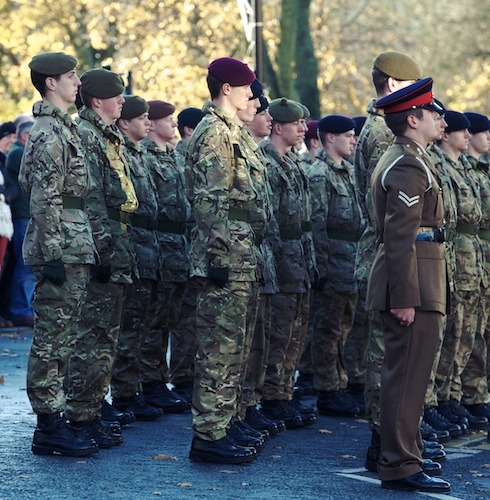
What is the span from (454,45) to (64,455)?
128ft

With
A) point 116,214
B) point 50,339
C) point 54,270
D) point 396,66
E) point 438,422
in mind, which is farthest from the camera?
point 438,422

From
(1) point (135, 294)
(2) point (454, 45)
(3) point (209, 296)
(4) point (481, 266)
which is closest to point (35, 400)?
(3) point (209, 296)

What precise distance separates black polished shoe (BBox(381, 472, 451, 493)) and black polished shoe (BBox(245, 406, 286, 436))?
2.12 metres

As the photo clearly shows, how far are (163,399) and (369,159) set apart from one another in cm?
285

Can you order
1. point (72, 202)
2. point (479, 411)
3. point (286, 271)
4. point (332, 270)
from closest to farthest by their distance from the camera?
point (72, 202) < point (286, 271) < point (479, 411) < point (332, 270)

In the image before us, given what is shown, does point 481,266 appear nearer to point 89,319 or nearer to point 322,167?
point 322,167

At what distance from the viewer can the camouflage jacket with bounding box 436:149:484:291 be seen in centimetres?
1077

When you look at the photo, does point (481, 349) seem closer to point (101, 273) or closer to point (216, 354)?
point (216, 354)

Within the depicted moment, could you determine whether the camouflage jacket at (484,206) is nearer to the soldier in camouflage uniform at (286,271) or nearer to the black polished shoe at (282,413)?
the soldier in camouflage uniform at (286,271)

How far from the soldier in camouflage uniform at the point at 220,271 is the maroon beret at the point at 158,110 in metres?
2.68

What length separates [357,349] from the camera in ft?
40.8

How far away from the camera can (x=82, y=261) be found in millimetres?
8945

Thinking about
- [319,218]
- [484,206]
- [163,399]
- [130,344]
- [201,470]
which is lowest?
[201,470]

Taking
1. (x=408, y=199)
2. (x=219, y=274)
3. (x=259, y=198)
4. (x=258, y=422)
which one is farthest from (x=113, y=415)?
(x=408, y=199)
